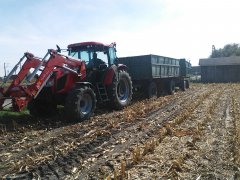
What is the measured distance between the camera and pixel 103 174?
583 cm

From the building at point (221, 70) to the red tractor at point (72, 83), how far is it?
111 feet

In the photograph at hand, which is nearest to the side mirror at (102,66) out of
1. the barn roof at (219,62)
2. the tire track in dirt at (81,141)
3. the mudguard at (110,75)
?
the mudguard at (110,75)

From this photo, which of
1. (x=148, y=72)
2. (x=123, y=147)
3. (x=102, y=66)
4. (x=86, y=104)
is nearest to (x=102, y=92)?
(x=102, y=66)

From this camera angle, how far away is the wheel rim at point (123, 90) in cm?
1381

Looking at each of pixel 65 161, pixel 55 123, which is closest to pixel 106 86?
pixel 55 123

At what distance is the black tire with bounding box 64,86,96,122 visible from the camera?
10367 millimetres

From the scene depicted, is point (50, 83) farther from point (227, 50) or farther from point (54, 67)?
point (227, 50)

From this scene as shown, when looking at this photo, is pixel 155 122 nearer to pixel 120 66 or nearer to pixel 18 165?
pixel 120 66

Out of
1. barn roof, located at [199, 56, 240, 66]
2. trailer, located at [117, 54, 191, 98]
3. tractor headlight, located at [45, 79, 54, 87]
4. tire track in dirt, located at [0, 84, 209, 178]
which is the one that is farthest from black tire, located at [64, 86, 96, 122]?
barn roof, located at [199, 56, 240, 66]

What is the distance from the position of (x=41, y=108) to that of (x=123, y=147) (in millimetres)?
5174

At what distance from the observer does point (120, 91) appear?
14047 millimetres

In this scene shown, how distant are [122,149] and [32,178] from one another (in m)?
2.28

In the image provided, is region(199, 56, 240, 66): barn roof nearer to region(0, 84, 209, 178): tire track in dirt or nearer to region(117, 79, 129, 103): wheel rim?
region(117, 79, 129, 103): wheel rim

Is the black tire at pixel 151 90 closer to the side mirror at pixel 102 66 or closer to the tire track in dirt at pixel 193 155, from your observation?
the side mirror at pixel 102 66
